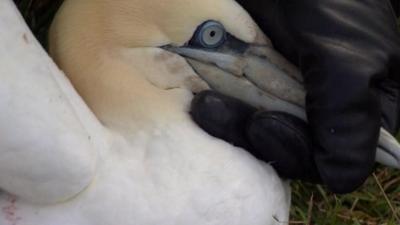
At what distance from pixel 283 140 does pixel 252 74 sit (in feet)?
0.39

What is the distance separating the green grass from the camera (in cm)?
209

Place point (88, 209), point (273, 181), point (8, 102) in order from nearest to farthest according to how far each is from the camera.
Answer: point (8, 102), point (88, 209), point (273, 181)

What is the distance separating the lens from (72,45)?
170 centimetres

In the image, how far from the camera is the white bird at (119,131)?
150 cm

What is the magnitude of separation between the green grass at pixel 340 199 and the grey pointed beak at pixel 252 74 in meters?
0.42

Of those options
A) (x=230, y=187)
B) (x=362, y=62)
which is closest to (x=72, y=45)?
(x=230, y=187)

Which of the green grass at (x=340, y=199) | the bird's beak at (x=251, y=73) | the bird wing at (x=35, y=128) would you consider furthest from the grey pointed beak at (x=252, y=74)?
the green grass at (x=340, y=199)

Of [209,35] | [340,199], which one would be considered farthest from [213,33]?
[340,199]

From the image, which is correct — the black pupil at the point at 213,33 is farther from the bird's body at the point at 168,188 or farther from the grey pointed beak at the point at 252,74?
the bird's body at the point at 168,188

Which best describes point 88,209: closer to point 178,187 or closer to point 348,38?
point 178,187

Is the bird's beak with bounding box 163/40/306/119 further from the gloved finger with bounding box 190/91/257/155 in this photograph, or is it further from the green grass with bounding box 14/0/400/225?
the green grass with bounding box 14/0/400/225

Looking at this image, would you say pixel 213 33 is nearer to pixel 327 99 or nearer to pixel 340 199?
pixel 327 99

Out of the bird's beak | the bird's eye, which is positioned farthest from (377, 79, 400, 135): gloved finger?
the bird's eye

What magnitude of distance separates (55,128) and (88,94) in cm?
20
